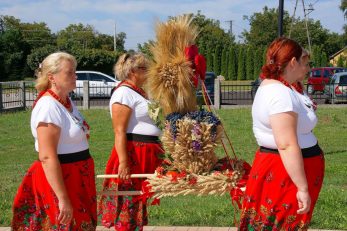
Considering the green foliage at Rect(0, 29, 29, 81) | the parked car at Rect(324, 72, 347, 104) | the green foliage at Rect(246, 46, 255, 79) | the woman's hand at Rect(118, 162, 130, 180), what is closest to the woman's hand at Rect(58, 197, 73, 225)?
the woman's hand at Rect(118, 162, 130, 180)

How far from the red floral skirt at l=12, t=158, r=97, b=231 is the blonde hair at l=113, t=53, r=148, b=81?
1.15m

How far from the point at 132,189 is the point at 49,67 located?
1.51m

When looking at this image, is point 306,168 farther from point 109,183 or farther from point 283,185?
point 109,183

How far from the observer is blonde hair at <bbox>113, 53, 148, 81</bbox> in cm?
496

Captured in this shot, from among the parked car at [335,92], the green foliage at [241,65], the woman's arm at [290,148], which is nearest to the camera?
the woman's arm at [290,148]

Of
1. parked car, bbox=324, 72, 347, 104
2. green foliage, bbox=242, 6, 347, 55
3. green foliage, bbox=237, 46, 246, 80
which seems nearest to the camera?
parked car, bbox=324, 72, 347, 104

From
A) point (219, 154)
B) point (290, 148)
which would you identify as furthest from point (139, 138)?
point (290, 148)

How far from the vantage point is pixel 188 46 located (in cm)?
469

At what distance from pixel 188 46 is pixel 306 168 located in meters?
1.57

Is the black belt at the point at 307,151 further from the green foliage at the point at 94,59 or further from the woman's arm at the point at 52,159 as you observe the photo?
the green foliage at the point at 94,59

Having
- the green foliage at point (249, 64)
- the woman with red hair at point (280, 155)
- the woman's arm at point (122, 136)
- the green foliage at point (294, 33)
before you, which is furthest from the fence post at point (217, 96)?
the green foliage at point (294, 33)

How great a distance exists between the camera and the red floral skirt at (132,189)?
16.2 ft

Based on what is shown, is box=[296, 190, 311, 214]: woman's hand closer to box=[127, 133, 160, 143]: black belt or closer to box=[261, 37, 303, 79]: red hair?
box=[261, 37, 303, 79]: red hair

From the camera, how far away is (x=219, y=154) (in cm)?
538
